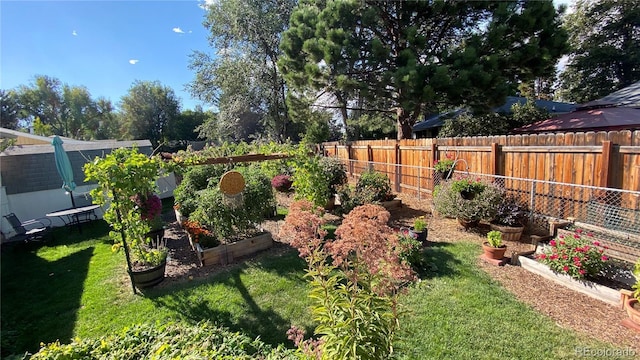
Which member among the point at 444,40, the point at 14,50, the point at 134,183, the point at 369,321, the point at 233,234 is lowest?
the point at 233,234

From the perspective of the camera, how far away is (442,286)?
3.47m

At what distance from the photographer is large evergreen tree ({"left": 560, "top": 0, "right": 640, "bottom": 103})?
555 inches

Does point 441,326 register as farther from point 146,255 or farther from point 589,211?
point 146,255

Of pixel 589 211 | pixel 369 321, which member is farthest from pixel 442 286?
pixel 589 211

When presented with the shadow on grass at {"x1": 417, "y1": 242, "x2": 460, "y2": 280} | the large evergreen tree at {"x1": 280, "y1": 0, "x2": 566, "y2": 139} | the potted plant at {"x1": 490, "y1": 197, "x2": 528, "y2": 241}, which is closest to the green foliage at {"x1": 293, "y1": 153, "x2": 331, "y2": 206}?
the shadow on grass at {"x1": 417, "y1": 242, "x2": 460, "y2": 280}

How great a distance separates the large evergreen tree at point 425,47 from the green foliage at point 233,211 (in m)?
5.53

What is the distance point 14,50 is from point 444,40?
37.3ft

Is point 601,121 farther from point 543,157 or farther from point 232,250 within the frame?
point 232,250

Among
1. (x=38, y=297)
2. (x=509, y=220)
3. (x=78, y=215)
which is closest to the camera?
(x=38, y=297)

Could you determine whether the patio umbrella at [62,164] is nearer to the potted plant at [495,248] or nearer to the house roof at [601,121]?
the potted plant at [495,248]

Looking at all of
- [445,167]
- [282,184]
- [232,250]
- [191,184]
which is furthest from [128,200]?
[445,167]

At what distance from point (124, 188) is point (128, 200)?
0.99 ft

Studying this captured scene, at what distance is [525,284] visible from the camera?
345 cm
